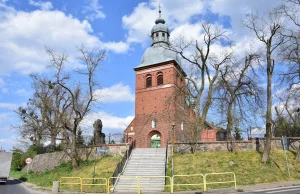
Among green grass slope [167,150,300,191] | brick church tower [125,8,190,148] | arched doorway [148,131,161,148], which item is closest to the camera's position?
green grass slope [167,150,300,191]

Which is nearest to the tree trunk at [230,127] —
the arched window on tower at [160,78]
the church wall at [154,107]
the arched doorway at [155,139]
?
the church wall at [154,107]

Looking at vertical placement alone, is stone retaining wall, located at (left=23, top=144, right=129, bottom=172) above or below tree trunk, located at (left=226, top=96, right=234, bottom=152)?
below

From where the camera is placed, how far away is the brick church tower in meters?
34.2

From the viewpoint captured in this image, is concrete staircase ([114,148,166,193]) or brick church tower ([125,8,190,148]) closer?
concrete staircase ([114,148,166,193])

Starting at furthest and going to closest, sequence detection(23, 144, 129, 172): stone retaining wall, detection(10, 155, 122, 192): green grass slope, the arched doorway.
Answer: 1. the arched doorway
2. detection(23, 144, 129, 172): stone retaining wall
3. detection(10, 155, 122, 192): green grass slope

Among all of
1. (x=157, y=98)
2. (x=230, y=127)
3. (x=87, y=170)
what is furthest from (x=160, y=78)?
(x=87, y=170)

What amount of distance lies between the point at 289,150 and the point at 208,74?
33.4 ft

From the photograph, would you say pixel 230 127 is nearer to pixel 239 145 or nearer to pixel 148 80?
pixel 239 145

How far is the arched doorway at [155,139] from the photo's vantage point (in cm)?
3497

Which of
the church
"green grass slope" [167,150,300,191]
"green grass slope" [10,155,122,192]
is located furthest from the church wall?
"green grass slope" [167,150,300,191]

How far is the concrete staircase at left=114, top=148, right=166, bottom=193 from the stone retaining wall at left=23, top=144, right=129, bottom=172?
1.77 meters

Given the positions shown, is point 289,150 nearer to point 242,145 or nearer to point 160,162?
point 242,145

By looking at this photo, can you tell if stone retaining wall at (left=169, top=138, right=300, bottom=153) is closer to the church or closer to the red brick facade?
the church

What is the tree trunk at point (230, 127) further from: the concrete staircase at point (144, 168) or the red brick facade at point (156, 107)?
the red brick facade at point (156, 107)
